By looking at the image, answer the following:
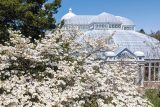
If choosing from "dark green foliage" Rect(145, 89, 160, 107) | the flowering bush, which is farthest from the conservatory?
the flowering bush

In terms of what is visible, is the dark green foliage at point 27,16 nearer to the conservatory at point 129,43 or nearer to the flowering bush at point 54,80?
the flowering bush at point 54,80

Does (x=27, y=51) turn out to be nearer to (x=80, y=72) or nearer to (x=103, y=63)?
(x=80, y=72)

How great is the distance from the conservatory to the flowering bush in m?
14.1

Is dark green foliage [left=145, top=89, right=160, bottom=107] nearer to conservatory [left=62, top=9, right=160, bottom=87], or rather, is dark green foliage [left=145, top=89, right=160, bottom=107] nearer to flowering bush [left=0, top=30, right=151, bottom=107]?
flowering bush [left=0, top=30, right=151, bottom=107]

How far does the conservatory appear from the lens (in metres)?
25.7

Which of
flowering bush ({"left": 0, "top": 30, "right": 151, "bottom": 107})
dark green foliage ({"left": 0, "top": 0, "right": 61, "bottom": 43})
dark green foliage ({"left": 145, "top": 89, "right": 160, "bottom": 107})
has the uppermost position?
dark green foliage ({"left": 0, "top": 0, "right": 61, "bottom": 43})

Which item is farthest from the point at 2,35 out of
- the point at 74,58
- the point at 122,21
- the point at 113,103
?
the point at 122,21

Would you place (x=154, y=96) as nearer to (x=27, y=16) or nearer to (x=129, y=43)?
(x=27, y=16)

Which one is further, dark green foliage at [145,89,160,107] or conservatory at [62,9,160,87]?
conservatory at [62,9,160,87]

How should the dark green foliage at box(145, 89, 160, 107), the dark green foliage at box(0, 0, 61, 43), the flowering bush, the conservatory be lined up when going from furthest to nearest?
the conservatory
the dark green foliage at box(145, 89, 160, 107)
the dark green foliage at box(0, 0, 61, 43)
the flowering bush

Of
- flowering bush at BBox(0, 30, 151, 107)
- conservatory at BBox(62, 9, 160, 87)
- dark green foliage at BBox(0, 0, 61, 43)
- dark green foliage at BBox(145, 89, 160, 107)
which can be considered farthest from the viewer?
conservatory at BBox(62, 9, 160, 87)

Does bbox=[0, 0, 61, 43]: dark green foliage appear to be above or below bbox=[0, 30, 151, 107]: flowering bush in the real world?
above

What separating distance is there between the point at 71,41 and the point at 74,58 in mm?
922

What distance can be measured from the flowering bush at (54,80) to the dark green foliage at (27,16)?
11.2 ft
